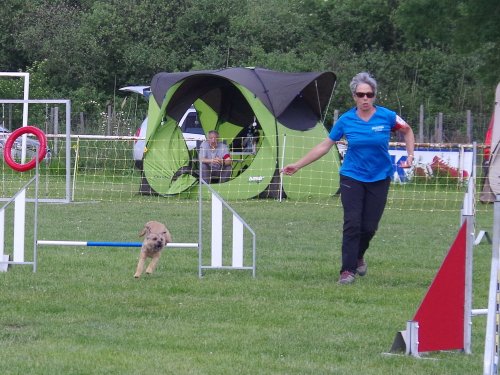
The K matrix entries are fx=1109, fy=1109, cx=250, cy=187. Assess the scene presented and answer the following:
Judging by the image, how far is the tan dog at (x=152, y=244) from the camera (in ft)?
26.9

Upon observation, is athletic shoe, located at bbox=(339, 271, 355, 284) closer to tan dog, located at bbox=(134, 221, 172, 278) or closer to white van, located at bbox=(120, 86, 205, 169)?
tan dog, located at bbox=(134, 221, 172, 278)

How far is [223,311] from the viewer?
22.3ft

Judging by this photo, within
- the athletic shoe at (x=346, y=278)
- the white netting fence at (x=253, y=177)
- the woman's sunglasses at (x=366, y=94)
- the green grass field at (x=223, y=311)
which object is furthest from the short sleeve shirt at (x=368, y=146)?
the white netting fence at (x=253, y=177)

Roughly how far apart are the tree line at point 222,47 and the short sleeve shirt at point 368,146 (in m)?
22.8

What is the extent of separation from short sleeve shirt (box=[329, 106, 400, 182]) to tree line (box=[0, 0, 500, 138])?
22.8m

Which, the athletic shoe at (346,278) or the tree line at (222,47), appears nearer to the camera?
the athletic shoe at (346,278)

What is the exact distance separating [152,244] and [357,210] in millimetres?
1545

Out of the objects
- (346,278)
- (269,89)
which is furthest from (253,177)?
(346,278)

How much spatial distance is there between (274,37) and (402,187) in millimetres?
18501

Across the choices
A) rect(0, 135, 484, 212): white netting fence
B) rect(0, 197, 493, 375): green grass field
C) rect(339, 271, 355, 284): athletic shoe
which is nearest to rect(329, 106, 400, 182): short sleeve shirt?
rect(339, 271, 355, 284): athletic shoe

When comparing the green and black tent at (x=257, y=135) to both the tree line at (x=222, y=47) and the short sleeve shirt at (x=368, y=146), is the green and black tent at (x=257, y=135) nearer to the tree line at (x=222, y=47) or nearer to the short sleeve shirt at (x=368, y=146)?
the short sleeve shirt at (x=368, y=146)

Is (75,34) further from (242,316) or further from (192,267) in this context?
(242,316)

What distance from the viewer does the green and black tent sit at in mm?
17078

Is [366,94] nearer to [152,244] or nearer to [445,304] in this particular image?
[152,244]
